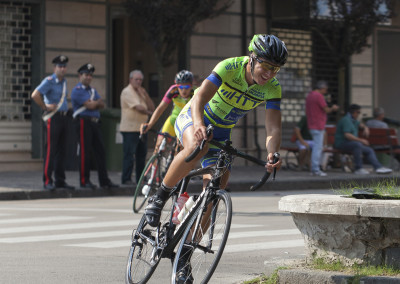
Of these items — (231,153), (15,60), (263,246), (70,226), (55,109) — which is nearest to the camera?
(231,153)

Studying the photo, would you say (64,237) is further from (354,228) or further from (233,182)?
(233,182)

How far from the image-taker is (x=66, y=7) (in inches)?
829

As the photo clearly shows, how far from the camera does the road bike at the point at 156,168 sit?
1270cm

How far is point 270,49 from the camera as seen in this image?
6262 millimetres

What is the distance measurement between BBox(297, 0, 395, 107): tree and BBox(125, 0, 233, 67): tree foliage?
10.0 ft

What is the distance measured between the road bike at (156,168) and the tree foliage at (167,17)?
298 inches

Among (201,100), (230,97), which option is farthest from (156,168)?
(201,100)

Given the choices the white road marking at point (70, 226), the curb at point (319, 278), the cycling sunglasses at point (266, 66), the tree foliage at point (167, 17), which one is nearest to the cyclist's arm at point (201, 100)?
the cycling sunglasses at point (266, 66)

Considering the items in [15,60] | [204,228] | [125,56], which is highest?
[125,56]

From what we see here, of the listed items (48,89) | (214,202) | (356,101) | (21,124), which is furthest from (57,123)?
(356,101)

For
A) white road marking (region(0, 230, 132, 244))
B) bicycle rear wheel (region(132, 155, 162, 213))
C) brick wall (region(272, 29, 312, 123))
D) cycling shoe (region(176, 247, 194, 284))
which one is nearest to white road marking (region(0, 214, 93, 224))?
bicycle rear wheel (region(132, 155, 162, 213))

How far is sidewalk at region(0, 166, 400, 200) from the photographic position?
15934 millimetres

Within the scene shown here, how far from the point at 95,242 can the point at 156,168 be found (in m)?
3.16

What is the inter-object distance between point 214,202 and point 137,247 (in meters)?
0.94
